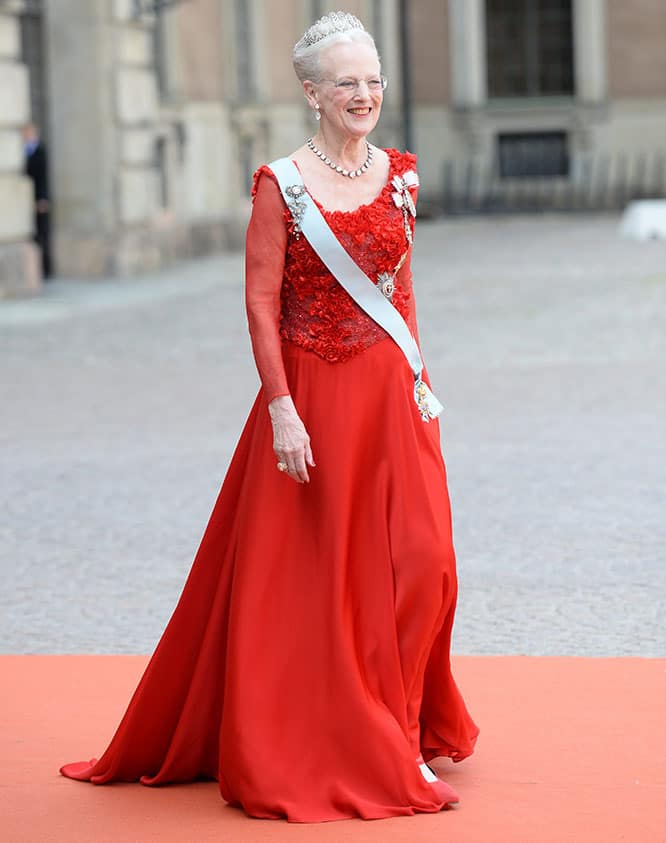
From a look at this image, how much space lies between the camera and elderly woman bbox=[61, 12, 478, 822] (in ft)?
13.2

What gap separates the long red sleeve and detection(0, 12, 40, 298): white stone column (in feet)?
45.0

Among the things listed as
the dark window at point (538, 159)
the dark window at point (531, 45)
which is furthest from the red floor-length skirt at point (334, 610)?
the dark window at point (531, 45)

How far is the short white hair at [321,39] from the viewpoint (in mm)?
4035

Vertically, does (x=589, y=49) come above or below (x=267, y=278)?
above

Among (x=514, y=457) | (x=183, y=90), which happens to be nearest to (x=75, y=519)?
(x=514, y=457)

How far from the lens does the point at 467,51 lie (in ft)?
111

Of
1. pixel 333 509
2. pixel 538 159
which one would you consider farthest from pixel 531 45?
pixel 333 509

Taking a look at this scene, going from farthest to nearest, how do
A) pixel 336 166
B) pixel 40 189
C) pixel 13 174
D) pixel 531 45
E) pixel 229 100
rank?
pixel 531 45 → pixel 229 100 → pixel 40 189 → pixel 13 174 → pixel 336 166

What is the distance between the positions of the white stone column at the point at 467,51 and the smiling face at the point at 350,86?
3025 cm

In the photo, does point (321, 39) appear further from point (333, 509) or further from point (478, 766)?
point (478, 766)

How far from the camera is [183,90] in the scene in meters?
23.4

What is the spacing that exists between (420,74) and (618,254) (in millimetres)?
13689

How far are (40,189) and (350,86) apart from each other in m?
16.8

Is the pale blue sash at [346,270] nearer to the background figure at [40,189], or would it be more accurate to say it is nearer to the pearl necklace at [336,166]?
the pearl necklace at [336,166]
